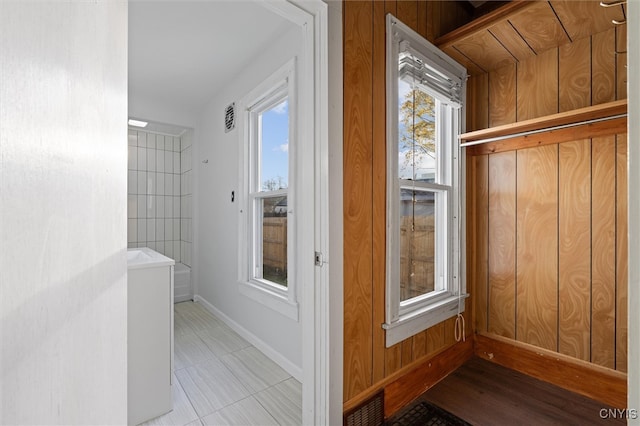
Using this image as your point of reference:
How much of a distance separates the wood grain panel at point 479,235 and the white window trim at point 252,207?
1.33 meters

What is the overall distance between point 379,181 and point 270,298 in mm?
1250

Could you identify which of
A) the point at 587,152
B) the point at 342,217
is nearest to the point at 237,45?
the point at 342,217

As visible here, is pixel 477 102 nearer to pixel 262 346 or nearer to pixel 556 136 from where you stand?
pixel 556 136

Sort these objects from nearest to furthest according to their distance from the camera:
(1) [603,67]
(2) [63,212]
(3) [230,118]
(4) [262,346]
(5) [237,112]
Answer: (2) [63,212], (1) [603,67], (4) [262,346], (5) [237,112], (3) [230,118]

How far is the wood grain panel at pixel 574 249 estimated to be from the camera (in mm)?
1732

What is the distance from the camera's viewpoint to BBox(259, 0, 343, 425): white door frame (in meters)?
1.31

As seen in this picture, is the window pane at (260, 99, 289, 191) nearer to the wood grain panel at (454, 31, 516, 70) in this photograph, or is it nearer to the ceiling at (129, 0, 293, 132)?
the ceiling at (129, 0, 293, 132)

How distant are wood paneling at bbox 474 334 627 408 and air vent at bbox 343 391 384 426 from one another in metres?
1.09

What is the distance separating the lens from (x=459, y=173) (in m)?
2.04

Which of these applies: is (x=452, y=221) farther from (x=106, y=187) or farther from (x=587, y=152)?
(x=106, y=187)

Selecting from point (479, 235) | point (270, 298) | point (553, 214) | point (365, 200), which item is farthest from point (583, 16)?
point (270, 298)

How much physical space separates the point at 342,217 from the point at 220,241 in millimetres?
1996

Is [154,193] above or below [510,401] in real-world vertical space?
above

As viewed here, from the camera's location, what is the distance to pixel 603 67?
167cm
